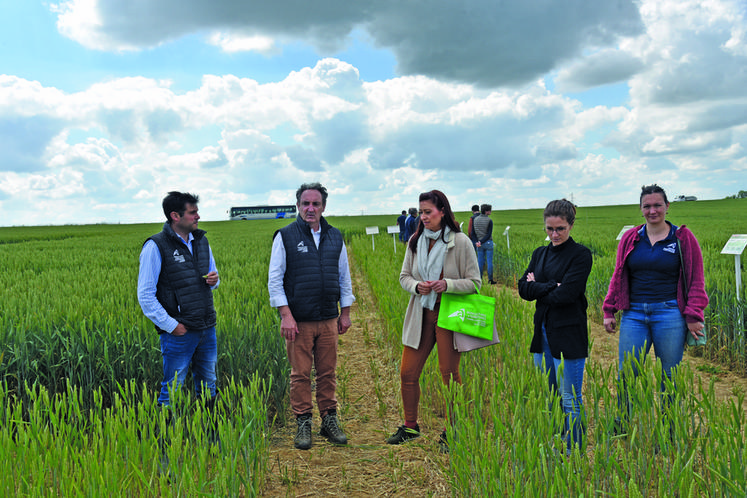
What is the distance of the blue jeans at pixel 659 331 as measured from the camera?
3.17 metres

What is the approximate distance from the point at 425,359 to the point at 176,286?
1.90 meters

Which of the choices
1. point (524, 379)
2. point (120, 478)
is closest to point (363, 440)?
point (524, 379)

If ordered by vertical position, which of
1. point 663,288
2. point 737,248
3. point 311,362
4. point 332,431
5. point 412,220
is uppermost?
point 412,220

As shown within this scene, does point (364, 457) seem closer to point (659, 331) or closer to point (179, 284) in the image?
point (179, 284)

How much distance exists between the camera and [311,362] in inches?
143

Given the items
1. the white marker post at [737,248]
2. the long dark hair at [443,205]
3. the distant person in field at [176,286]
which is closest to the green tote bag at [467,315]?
the long dark hair at [443,205]

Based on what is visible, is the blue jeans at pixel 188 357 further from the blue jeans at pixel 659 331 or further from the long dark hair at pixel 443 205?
the blue jeans at pixel 659 331

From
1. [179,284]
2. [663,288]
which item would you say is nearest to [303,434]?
[179,284]

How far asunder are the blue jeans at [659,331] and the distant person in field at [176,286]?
3.06 metres

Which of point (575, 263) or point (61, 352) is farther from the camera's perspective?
point (61, 352)

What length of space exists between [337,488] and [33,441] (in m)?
1.78

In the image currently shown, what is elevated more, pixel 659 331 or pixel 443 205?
pixel 443 205

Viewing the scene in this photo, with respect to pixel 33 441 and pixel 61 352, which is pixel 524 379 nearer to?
pixel 33 441

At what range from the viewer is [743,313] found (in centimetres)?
530
